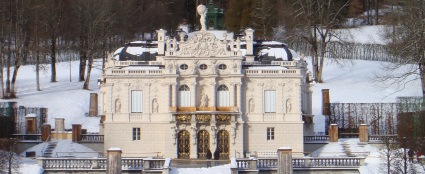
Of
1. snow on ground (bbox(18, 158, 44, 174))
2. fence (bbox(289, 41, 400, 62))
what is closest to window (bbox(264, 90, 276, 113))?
snow on ground (bbox(18, 158, 44, 174))

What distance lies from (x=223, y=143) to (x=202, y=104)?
256cm

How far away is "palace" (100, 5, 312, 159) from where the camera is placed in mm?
66375

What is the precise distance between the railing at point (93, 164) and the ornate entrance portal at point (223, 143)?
8.99 m

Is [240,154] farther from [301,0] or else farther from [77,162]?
[301,0]

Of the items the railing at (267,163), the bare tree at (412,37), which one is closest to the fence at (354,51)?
the bare tree at (412,37)

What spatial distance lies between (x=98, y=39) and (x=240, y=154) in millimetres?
28925

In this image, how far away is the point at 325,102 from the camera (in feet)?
252

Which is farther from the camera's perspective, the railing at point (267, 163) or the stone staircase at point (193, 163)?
the stone staircase at point (193, 163)

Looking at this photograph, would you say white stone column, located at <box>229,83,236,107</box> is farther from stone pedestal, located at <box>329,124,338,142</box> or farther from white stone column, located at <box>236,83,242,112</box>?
stone pedestal, located at <box>329,124,338,142</box>

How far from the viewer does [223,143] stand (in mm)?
66750

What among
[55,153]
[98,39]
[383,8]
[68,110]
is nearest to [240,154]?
[55,153]

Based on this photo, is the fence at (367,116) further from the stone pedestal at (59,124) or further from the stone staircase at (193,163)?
the stone pedestal at (59,124)

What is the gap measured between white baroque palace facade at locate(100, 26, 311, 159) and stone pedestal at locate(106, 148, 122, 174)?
38.0 feet

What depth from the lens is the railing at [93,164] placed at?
57.8 m
